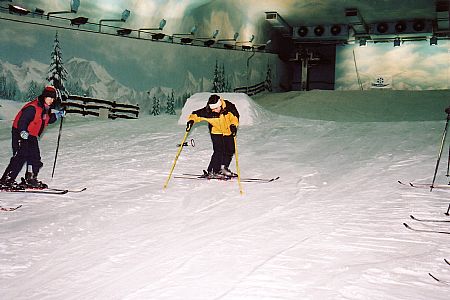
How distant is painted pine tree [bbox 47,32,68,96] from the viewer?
13.5 m

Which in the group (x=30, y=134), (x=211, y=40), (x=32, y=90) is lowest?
(x=30, y=134)

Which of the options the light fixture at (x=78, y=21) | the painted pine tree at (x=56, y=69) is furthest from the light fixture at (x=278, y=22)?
the painted pine tree at (x=56, y=69)

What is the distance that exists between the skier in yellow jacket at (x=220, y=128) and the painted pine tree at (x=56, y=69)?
28.3 ft

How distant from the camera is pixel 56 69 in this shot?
13.6m

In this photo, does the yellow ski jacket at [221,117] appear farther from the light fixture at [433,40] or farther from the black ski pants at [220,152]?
the light fixture at [433,40]

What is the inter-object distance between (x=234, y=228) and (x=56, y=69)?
1146 cm

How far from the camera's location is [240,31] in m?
21.6

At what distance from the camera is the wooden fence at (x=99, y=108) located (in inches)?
570

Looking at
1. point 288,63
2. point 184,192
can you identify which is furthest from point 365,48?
point 184,192

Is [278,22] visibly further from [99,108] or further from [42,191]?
[42,191]

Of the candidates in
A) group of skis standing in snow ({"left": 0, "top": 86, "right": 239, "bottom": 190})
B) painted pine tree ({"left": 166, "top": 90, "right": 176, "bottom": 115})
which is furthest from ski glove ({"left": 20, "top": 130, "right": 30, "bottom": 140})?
painted pine tree ({"left": 166, "top": 90, "right": 176, "bottom": 115})

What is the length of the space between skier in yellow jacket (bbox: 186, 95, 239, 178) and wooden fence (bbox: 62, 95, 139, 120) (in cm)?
884

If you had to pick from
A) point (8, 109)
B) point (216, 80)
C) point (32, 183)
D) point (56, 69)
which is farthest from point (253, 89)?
point (32, 183)

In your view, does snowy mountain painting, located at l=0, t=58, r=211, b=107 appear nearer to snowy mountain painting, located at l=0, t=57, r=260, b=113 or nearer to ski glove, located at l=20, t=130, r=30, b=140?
snowy mountain painting, located at l=0, t=57, r=260, b=113
